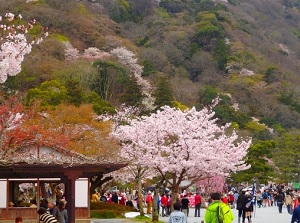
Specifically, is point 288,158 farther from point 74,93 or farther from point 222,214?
point 222,214

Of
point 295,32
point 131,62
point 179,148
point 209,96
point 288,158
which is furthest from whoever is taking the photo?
point 295,32

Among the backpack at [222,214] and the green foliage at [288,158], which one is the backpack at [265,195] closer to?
the green foliage at [288,158]

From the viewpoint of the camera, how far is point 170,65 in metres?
96.6

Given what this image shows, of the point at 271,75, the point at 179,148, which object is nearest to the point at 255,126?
the point at 271,75

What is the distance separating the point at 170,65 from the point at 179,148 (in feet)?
219

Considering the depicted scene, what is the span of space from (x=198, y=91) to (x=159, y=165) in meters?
55.8

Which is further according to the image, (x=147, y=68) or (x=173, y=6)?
(x=173, y=6)

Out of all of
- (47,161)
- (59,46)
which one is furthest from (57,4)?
(47,161)

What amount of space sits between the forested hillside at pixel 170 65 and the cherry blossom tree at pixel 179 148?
14100 millimetres

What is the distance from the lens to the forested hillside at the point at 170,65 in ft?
196

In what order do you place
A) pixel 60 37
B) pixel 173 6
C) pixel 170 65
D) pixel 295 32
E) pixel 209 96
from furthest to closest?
pixel 295 32, pixel 173 6, pixel 170 65, pixel 60 37, pixel 209 96

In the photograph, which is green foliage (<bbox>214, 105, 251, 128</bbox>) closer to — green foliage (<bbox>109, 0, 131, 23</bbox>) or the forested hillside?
the forested hillside

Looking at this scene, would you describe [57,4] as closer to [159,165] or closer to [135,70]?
[135,70]

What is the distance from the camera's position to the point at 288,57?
12575cm
